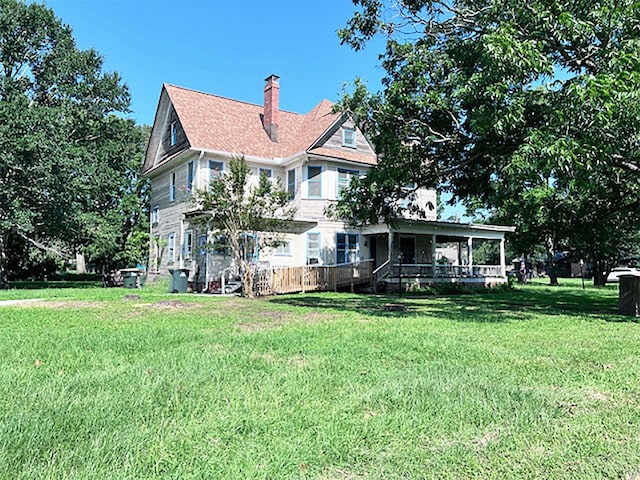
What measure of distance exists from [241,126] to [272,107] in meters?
2.01

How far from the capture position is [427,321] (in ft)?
29.7

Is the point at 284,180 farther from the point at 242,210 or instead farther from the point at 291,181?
the point at 242,210

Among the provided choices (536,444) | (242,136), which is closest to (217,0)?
(242,136)

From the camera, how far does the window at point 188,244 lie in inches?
817

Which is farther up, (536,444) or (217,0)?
(217,0)

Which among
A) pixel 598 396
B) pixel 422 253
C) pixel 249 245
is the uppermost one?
pixel 249 245

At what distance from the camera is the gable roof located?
20.8 metres

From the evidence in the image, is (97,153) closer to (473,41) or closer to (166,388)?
(473,41)

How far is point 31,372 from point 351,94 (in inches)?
378

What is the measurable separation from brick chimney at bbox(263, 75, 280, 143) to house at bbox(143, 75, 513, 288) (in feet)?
0.17

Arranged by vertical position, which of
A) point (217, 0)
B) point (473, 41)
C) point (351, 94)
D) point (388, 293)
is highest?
point (217, 0)

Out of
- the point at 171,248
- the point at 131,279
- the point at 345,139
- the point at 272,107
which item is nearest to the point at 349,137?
the point at 345,139

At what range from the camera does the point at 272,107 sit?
23.4 m

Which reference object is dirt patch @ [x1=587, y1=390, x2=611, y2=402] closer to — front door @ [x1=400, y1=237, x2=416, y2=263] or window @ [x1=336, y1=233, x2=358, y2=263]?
window @ [x1=336, y1=233, x2=358, y2=263]
